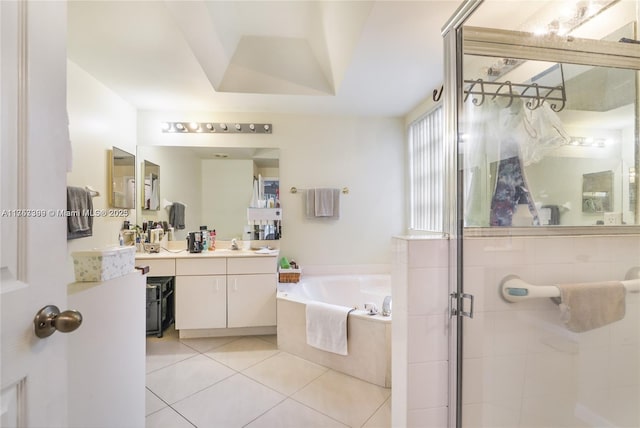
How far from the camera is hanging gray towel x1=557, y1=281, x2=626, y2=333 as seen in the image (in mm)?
1095

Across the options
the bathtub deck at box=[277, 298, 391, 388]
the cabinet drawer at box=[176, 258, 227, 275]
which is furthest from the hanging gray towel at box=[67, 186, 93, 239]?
the bathtub deck at box=[277, 298, 391, 388]

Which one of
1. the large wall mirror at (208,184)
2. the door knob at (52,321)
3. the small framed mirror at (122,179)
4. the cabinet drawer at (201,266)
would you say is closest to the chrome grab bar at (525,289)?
the door knob at (52,321)

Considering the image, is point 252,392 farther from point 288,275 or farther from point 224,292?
point 288,275

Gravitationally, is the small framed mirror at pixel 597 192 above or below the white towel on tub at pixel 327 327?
above

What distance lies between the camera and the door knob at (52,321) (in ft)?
1.81

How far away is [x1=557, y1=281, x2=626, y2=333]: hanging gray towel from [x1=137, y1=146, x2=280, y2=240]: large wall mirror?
2.67 metres

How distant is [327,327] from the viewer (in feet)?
6.82

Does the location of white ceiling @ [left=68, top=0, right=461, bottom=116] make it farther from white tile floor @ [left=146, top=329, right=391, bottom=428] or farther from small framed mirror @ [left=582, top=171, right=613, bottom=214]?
white tile floor @ [left=146, top=329, right=391, bottom=428]

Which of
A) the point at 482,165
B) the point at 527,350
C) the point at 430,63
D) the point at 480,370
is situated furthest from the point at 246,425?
the point at 430,63

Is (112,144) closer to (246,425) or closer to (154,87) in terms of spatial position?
(154,87)

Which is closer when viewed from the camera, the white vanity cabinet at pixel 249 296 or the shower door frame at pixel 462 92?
the shower door frame at pixel 462 92

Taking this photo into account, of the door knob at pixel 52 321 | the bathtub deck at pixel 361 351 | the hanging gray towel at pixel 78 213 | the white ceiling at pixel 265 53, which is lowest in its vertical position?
the bathtub deck at pixel 361 351

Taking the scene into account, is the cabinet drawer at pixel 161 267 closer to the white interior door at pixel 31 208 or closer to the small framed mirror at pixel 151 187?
the small framed mirror at pixel 151 187

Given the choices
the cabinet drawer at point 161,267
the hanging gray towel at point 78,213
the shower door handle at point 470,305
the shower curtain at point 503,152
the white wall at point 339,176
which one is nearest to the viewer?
the shower door handle at point 470,305
